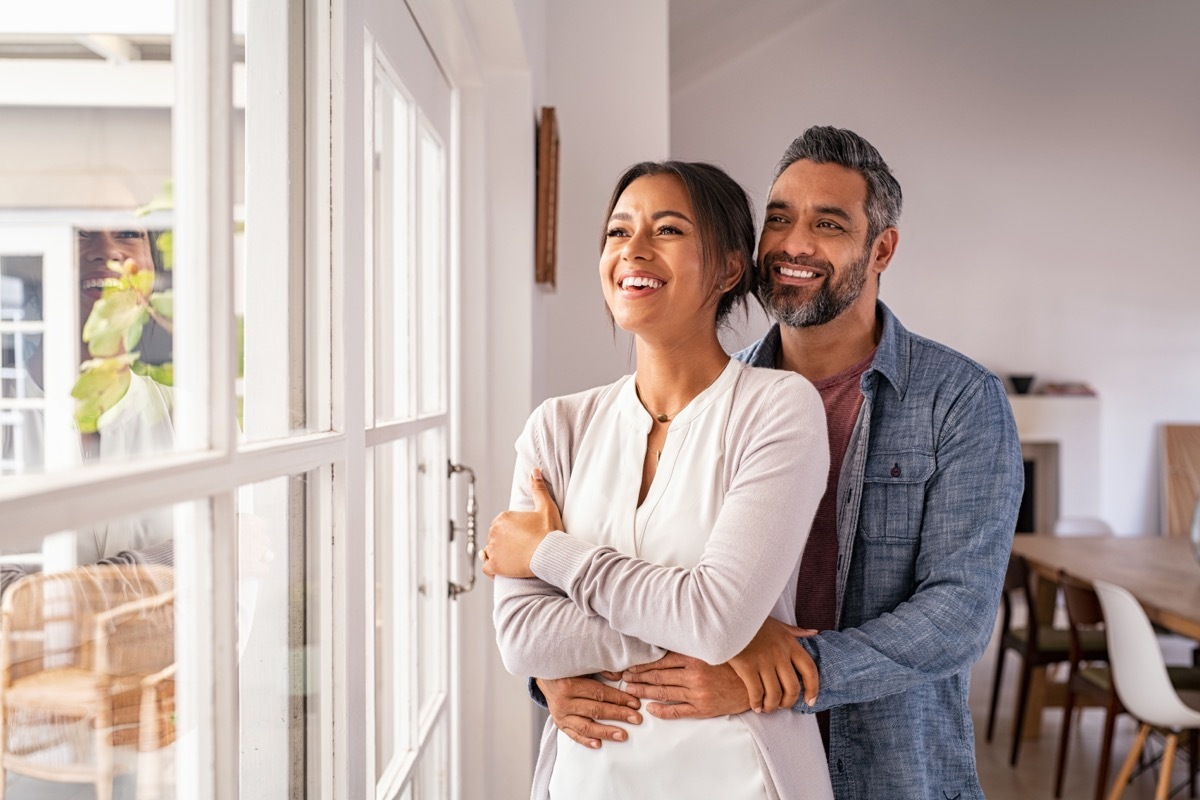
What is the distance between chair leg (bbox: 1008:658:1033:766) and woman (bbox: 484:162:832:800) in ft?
11.9

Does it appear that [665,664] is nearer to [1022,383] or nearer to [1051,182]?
[1022,383]

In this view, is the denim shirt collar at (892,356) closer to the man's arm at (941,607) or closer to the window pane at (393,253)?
the man's arm at (941,607)

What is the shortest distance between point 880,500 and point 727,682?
42cm

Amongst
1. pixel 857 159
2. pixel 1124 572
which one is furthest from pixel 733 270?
pixel 1124 572

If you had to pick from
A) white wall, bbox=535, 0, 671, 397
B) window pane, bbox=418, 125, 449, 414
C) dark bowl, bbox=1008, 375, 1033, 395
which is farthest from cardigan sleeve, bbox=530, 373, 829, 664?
dark bowl, bbox=1008, 375, 1033, 395

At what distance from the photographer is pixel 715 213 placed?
1.28 m

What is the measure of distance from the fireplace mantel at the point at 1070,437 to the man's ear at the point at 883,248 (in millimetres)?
6140

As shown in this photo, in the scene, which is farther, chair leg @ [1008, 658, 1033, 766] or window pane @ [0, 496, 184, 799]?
chair leg @ [1008, 658, 1033, 766]

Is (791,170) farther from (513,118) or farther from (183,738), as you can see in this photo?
(183,738)

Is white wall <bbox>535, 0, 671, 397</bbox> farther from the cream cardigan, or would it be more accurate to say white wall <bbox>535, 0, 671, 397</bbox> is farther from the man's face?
the cream cardigan

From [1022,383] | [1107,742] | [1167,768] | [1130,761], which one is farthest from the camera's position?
[1022,383]

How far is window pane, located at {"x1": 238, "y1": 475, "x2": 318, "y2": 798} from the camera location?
854mm

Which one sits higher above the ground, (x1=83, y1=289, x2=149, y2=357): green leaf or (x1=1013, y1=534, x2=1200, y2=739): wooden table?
(x1=83, y1=289, x2=149, y2=357): green leaf

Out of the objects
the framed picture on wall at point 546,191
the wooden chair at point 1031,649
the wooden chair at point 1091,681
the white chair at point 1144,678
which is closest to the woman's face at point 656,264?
the framed picture on wall at point 546,191
